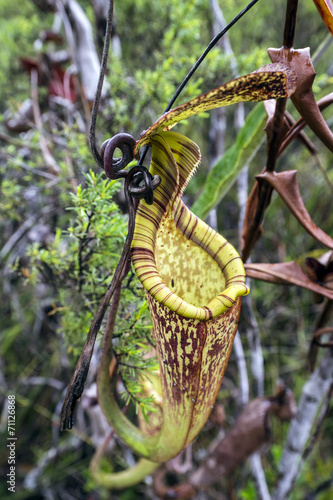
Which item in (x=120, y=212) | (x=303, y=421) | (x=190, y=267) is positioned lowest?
(x=303, y=421)

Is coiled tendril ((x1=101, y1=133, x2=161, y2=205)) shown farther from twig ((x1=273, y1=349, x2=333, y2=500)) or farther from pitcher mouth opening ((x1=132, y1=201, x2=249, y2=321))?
twig ((x1=273, y1=349, x2=333, y2=500))

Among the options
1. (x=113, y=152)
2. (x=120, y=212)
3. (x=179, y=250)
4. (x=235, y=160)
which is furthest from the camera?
(x=120, y=212)

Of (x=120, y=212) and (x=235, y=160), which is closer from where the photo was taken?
(x=235, y=160)

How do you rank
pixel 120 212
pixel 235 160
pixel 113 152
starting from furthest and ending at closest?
pixel 120 212 → pixel 235 160 → pixel 113 152

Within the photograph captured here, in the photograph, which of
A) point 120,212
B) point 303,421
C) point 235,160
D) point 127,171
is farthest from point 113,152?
point 303,421

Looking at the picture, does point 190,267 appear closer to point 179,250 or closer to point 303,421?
point 179,250

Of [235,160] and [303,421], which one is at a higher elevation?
[235,160]
